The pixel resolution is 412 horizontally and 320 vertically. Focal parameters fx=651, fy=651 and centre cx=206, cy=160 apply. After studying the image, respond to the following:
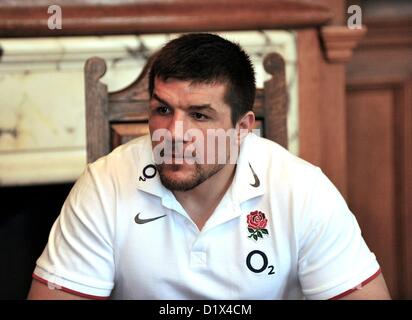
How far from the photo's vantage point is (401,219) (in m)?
1.95

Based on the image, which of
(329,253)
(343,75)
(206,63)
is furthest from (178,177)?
(343,75)

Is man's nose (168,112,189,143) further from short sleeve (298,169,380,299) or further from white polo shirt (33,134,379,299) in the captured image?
short sleeve (298,169,380,299)

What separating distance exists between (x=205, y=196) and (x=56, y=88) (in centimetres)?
62

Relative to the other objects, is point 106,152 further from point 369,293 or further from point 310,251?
point 369,293

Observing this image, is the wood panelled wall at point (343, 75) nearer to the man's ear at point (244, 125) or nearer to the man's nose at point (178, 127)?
the man's ear at point (244, 125)

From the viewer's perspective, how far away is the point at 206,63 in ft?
3.83

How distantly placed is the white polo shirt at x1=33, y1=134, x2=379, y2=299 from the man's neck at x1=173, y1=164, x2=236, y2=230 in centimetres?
3

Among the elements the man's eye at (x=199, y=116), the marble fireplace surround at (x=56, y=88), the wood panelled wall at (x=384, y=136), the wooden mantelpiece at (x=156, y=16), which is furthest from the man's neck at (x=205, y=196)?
the wood panelled wall at (x=384, y=136)

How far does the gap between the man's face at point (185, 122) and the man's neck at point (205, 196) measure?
58mm

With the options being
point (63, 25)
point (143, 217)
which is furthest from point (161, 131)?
point (63, 25)

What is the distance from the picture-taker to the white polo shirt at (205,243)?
3.94 ft

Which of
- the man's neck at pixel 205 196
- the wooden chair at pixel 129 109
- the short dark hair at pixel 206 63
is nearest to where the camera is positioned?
the short dark hair at pixel 206 63

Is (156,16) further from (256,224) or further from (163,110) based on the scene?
(256,224)
